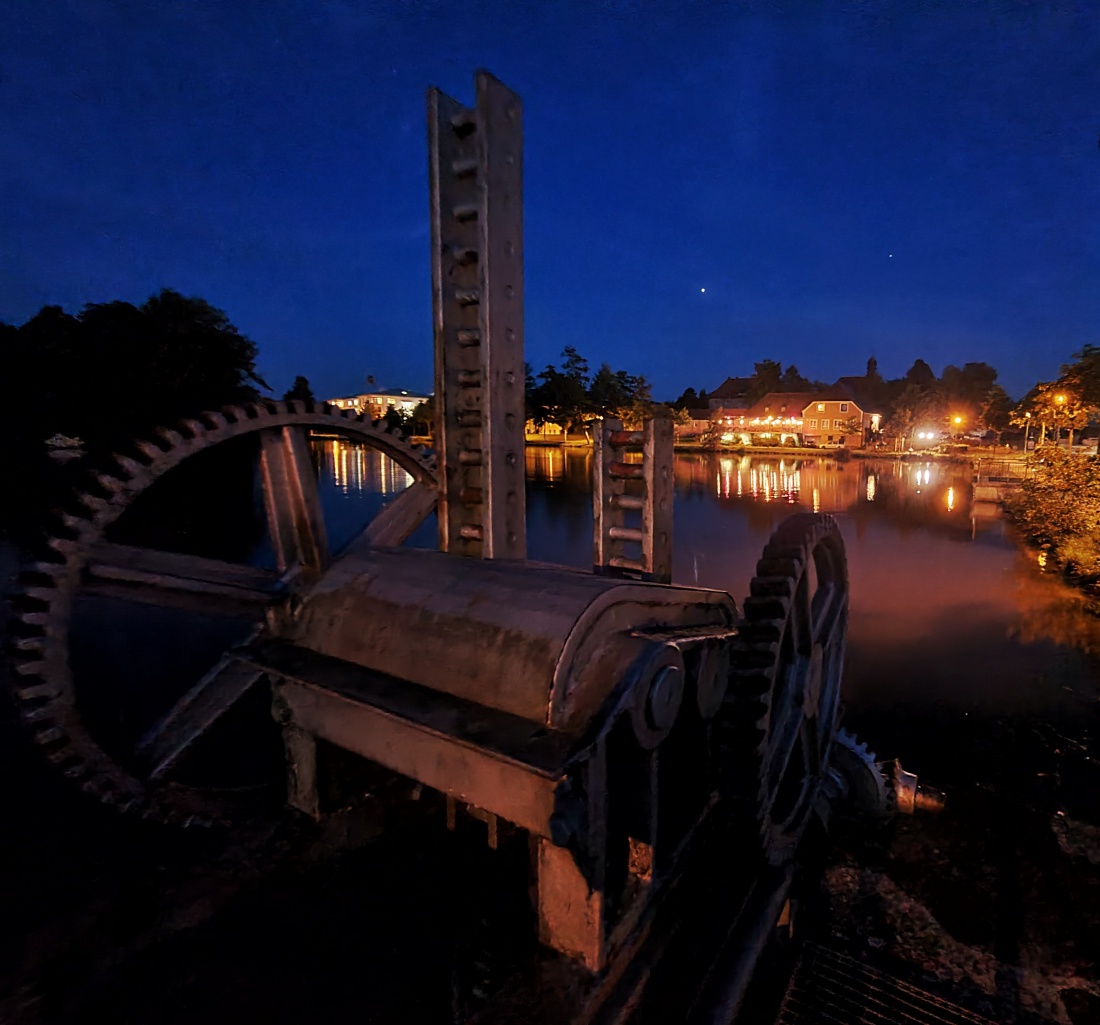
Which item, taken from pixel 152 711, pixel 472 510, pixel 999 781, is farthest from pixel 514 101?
pixel 999 781

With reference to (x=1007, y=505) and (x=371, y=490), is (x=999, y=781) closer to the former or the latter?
(x=1007, y=505)

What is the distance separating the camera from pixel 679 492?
41.2 m

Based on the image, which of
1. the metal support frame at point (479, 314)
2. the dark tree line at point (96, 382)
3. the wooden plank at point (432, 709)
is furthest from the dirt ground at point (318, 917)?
the dark tree line at point (96, 382)

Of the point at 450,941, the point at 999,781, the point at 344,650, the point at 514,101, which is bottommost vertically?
the point at 999,781

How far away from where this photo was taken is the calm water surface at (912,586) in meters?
10.4

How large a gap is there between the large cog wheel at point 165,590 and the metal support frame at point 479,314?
0.89 meters

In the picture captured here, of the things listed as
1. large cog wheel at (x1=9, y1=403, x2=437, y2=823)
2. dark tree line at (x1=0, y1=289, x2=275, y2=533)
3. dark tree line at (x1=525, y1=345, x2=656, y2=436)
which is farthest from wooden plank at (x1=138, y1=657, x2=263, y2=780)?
dark tree line at (x1=525, y1=345, x2=656, y2=436)

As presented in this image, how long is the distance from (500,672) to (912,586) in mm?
19084

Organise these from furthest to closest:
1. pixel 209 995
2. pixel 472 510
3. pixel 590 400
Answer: pixel 590 400 < pixel 472 510 < pixel 209 995

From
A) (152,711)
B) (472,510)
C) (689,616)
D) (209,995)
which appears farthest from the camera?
(152,711)

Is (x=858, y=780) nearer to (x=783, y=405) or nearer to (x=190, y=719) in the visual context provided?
(x=190, y=719)

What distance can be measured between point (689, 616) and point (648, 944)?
162 centimetres

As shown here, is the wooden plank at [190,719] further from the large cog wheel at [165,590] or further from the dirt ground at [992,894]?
the dirt ground at [992,894]

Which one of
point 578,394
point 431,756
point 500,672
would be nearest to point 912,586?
point 500,672
